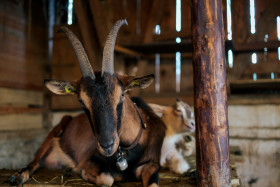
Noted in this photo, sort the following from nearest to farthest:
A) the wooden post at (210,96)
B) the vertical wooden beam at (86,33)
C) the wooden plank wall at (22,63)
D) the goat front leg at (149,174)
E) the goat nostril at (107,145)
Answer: the goat nostril at (107,145) < the wooden post at (210,96) < the goat front leg at (149,174) < the wooden plank wall at (22,63) < the vertical wooden beam at (86,33)

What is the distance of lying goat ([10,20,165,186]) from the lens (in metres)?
2.66

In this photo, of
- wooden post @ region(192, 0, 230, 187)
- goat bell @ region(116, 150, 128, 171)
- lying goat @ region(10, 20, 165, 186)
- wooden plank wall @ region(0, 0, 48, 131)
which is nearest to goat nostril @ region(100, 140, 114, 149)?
lying goat @ region(10, 20, 165, 186)

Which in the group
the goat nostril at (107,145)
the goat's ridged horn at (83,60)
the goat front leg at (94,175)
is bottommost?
the goat front leg at (94,175)

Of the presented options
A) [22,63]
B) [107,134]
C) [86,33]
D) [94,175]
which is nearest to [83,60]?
[107,134]

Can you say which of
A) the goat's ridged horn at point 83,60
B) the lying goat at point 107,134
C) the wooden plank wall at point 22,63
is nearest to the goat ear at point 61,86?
the lying goat at point 107,134

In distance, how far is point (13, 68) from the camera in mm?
5027

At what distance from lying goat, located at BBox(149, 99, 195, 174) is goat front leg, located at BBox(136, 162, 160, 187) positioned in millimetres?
640

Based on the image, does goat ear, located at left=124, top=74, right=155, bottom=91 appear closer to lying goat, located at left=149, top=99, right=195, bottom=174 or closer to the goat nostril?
the goat nostril

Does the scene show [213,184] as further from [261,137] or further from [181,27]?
[181,27]

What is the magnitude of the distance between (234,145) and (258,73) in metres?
1.44

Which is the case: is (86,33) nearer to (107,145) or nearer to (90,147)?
(90,147)

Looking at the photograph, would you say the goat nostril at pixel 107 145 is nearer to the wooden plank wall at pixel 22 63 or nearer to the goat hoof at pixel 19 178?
the goat hoof at pixel 19 178

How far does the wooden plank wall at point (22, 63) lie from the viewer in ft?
15.9

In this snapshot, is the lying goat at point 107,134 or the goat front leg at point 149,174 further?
the goat front leg at point 149,174
